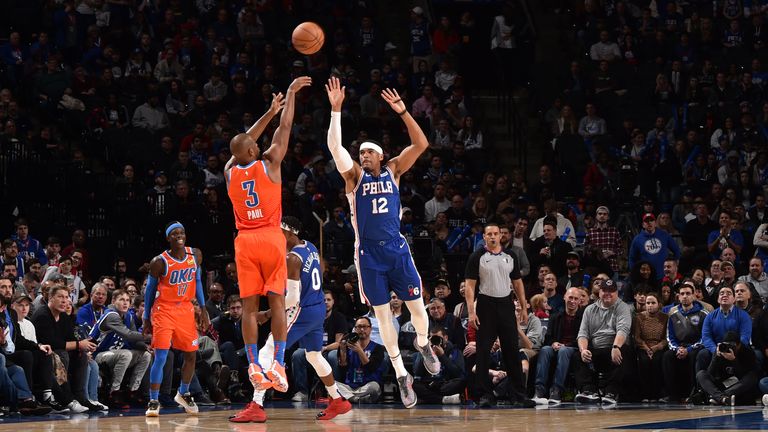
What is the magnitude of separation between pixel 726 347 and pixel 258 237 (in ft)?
19.6

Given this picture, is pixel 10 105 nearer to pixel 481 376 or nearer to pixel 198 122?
pixel 198 122

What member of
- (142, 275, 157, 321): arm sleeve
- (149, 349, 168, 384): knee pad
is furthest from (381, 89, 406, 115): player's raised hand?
(149, 349, 168, 384): knee pad

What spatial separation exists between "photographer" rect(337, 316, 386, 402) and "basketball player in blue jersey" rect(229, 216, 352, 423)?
3111 mm

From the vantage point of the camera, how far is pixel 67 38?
2250 centimetres

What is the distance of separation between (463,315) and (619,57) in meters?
9.01

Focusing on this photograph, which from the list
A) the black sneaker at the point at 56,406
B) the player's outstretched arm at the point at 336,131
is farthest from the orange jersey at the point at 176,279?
the player's outstretched arm at the point at 336,131

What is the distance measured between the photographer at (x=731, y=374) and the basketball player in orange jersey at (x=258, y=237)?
557cm

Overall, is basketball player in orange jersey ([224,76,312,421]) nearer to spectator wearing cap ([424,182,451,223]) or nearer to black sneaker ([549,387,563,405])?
black sneaker ([549,387,563,405])

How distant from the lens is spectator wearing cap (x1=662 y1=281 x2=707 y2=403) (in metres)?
15.1

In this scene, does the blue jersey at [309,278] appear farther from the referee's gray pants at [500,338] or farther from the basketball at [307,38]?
the referee's gray pants at [500,338]

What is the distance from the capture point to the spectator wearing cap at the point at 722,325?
14.8 m

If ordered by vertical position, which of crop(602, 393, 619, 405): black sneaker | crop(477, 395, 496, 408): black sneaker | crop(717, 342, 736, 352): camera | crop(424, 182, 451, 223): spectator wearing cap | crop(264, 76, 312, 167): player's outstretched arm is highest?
crop(264, 76, 312, 167): player's outstretched arm

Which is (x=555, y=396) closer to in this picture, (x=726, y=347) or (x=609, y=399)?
(x=609, y=399)

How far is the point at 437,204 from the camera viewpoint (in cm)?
1994
